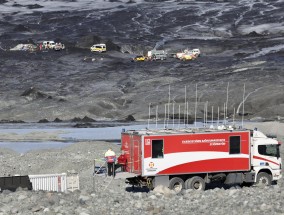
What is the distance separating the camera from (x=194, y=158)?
31.5 meters

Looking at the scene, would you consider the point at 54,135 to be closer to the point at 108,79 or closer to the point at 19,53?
the point at 108,79

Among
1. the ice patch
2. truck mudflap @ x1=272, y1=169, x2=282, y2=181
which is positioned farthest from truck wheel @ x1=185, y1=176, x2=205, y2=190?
the ice patch

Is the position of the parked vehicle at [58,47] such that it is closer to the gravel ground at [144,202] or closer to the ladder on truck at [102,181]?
the ladder on truck at [102,181]

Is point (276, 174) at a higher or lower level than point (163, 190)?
higher

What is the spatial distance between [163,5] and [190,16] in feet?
39.3

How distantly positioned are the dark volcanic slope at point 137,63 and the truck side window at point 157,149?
136ft

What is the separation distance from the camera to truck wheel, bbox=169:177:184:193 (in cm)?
3128

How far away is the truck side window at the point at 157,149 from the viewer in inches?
1220

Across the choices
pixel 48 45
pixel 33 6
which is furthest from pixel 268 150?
pixel 33 6

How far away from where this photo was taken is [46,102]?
270 feet

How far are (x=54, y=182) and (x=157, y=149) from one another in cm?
429

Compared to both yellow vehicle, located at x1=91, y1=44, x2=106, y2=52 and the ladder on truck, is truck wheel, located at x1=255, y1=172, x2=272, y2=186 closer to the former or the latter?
the ladder on truck

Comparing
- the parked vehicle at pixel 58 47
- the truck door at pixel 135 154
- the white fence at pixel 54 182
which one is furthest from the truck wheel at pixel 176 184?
the parked vehicle at pixel 58 47

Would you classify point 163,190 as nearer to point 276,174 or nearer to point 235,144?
point 235,144
